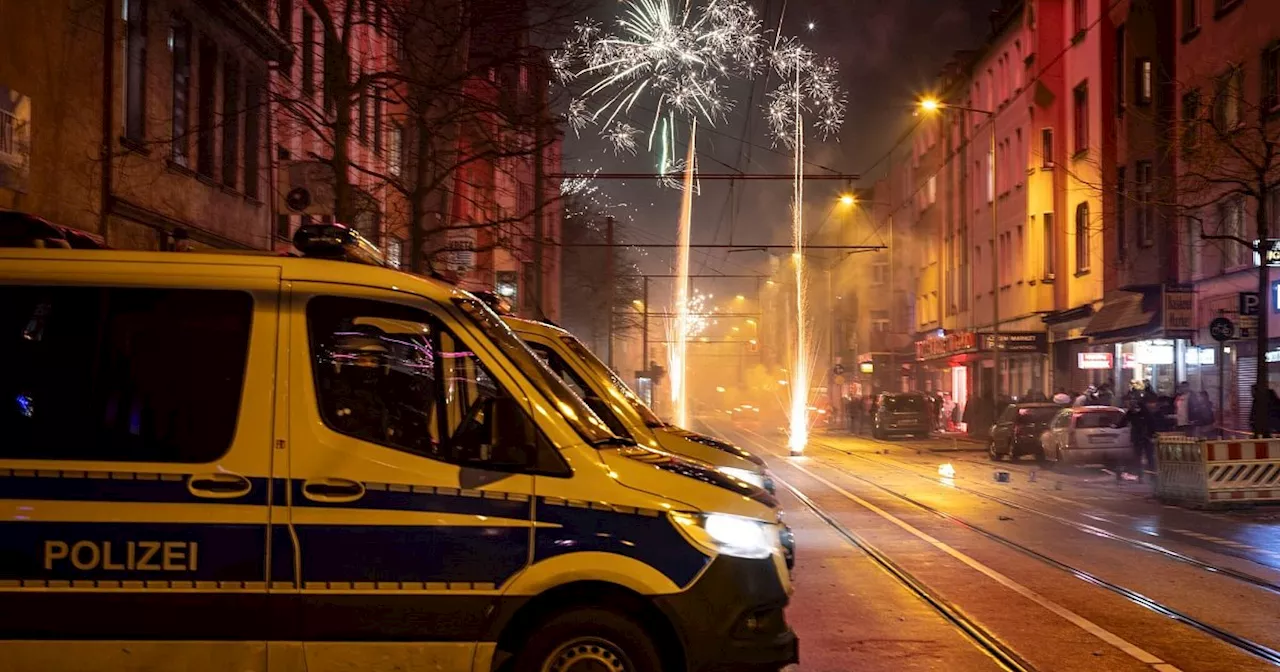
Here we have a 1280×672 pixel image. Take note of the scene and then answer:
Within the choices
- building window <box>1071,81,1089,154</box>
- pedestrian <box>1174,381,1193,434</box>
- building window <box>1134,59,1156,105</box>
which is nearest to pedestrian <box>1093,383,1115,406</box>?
pedestrian <box>1174,381,1193,434</box>

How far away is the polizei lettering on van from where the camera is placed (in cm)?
527

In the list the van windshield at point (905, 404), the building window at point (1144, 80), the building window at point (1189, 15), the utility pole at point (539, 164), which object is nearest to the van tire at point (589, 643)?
the utility pole at point (539, 164)

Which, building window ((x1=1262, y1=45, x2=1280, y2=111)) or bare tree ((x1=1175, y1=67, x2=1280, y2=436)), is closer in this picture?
bare tree ((x1=1175, y1=67, x2=1280, y2=436))

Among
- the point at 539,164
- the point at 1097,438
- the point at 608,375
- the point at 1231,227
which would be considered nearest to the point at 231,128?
the point at 539,164

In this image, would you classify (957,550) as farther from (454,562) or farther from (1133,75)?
(1133,75)

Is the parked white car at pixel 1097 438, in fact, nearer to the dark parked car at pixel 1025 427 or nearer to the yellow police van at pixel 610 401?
the dark parked car at pixel 1025 427

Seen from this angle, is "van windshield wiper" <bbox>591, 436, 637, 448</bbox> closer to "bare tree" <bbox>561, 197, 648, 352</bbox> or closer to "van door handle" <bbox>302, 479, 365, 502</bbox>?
"van door handle" <bbox>302, 479, 365, 502</bbox>

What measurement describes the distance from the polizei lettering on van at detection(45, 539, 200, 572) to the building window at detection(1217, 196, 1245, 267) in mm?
25865

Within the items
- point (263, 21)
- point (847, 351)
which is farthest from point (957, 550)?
point (847, 351)

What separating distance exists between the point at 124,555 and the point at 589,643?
1997 mm

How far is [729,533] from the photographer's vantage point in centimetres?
562

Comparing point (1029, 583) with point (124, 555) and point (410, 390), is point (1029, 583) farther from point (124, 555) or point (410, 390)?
point (124, 555)

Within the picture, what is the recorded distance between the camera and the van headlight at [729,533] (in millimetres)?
5539

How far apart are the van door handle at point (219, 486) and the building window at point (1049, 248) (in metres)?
39.9
